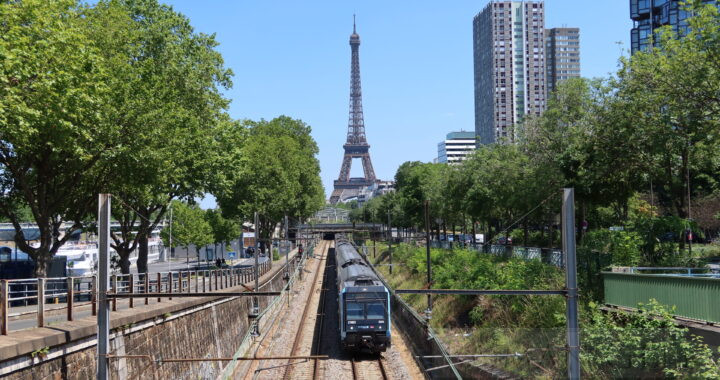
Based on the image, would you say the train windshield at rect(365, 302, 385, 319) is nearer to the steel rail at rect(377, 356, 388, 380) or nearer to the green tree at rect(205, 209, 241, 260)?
the steel rail at rect(377, 356, 388, 380)

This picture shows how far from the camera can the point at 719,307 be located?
14.3 meters

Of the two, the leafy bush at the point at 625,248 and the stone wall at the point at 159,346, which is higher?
the leafy bush at the point at 625,248

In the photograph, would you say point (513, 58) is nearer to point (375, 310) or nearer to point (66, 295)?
point (375, 310)

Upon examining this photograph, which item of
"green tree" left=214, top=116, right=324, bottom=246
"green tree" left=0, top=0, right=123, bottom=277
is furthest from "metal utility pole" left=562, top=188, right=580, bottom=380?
"green tree" left=214, top=116, right=324, bottom=246

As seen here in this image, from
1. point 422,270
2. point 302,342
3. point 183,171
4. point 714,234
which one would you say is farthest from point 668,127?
point 714,234

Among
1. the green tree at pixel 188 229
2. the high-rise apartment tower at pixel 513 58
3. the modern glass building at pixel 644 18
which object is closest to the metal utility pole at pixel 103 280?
the green tree at pixel 188 229

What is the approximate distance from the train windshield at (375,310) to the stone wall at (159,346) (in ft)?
20.2

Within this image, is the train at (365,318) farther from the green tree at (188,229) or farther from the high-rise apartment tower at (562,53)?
the high-rise apartment tower at (562,53)

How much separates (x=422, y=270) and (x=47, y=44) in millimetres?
32729

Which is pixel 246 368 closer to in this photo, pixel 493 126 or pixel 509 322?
pixel 509 322

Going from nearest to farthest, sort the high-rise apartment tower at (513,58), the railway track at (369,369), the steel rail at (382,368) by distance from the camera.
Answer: the steel rail at (382,368) < the railway track at (369,369) < the high-rise apartment tower at (513,58)

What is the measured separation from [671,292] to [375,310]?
1154 centimetres

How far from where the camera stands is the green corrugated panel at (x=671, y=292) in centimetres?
1459

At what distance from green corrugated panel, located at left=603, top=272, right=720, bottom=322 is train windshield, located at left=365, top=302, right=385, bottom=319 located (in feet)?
28.7
